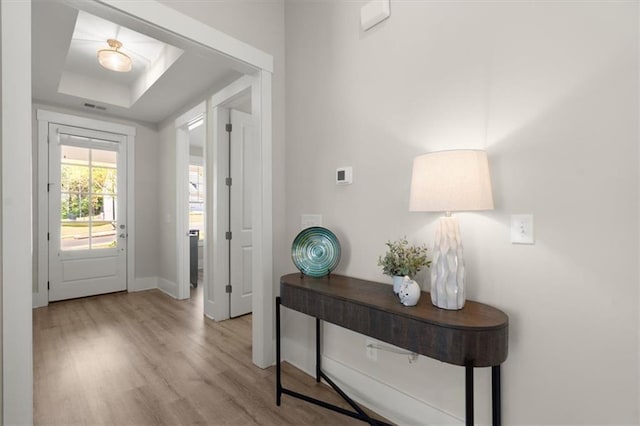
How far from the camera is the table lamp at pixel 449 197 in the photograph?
1207 millimetres

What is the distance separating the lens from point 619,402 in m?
1.09

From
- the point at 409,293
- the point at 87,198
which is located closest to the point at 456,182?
the point at 409,293

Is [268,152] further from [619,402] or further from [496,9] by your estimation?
[619,402]

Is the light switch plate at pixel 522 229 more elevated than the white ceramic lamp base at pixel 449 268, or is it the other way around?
the light switch plate at pixel 522 229

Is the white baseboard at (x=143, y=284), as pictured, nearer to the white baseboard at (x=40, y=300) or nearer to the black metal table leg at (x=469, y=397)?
the white baseboard at (x=40, y=300)

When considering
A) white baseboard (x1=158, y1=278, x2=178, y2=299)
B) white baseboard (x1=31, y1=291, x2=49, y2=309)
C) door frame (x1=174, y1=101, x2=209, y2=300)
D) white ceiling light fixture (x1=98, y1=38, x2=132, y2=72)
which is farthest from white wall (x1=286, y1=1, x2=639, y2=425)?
white baseboard (x1=31, y1=291, x2=49, y2=309)

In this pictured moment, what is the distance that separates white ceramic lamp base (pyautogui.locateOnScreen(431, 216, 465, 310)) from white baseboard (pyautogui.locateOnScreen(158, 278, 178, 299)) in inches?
152

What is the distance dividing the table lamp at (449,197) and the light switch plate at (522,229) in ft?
0.55

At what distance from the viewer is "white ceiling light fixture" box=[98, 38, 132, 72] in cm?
288

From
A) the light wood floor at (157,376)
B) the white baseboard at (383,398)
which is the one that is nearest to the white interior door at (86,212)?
the light wood floor at (157,376)

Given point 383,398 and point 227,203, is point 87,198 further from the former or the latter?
point 383,398

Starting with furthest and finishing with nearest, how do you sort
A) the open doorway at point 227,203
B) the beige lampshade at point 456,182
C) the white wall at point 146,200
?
the white wall at point 146,200 < the open doorway at point 227,203 < the beige lampshade at point 456,182

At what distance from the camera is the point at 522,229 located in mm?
1293

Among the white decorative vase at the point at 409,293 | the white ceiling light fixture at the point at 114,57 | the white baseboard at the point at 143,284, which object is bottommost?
the white baseboard at the point at 143,284
